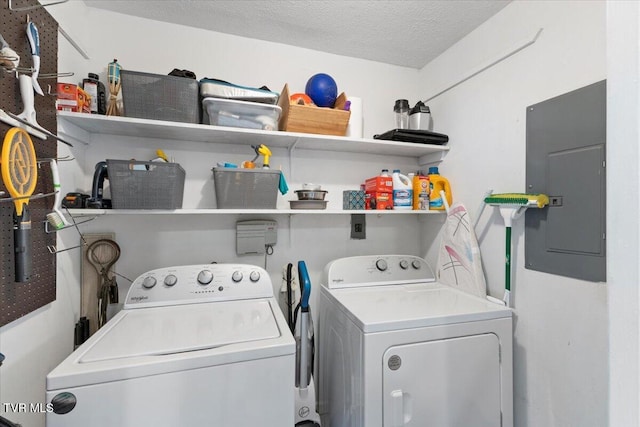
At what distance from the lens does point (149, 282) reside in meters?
1.38

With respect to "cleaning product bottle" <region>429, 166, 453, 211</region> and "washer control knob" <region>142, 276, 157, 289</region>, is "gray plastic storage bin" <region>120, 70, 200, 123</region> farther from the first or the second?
"cleaning product bottle" <region>429, 166, 453, 211</region>

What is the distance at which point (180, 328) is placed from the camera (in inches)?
44.3

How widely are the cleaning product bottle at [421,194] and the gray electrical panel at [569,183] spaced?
57 cm

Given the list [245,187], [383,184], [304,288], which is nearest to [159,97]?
[245,187]

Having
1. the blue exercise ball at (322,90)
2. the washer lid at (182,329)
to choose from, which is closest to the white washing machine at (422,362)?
the washer lid at (182,329)

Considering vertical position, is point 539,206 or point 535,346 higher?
point 539,206

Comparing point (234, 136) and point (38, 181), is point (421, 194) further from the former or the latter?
point (38, 181)

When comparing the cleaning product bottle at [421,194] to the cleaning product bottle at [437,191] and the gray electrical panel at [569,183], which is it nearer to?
the cleaning product bottle at [437,191]

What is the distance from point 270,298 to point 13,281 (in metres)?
0.97

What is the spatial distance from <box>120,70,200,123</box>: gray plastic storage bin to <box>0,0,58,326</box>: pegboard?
26 centimetres

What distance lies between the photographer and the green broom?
1228mm

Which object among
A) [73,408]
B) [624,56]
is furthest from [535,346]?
[73,408]

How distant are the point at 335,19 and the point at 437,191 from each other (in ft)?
3.94

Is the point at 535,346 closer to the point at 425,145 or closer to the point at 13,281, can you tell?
the point at 425,145
